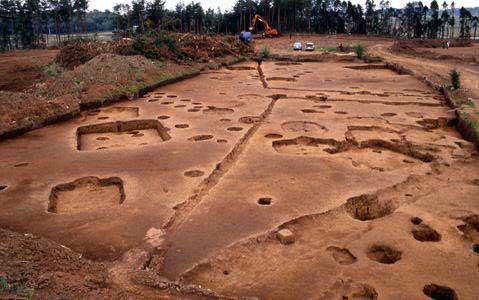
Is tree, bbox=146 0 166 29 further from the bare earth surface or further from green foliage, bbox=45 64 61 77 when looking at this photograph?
the bare earth surface

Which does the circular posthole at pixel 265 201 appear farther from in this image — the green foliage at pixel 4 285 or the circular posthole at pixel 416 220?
the green foliage at pixel 4 285

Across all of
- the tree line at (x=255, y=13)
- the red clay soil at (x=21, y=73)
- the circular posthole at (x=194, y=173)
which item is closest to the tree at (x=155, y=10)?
the tree line at (x=255, y=13)

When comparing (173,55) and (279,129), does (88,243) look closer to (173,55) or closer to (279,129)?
(279,129)

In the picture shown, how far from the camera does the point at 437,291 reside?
4.17 meters

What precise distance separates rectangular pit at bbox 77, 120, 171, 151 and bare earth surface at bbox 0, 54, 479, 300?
36mm

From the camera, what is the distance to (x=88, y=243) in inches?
199

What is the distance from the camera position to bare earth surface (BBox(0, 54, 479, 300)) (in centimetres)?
446

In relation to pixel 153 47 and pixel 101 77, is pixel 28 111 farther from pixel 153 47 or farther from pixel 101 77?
pixel 153 47

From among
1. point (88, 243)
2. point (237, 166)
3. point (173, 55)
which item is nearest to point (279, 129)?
point (237, 166)

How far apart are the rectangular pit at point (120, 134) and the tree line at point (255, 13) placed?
146ft

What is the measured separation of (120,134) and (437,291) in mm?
8199

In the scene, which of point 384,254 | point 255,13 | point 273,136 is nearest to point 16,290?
point 384,254

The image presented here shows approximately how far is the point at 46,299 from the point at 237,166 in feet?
14.6

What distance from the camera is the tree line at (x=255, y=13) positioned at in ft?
182
